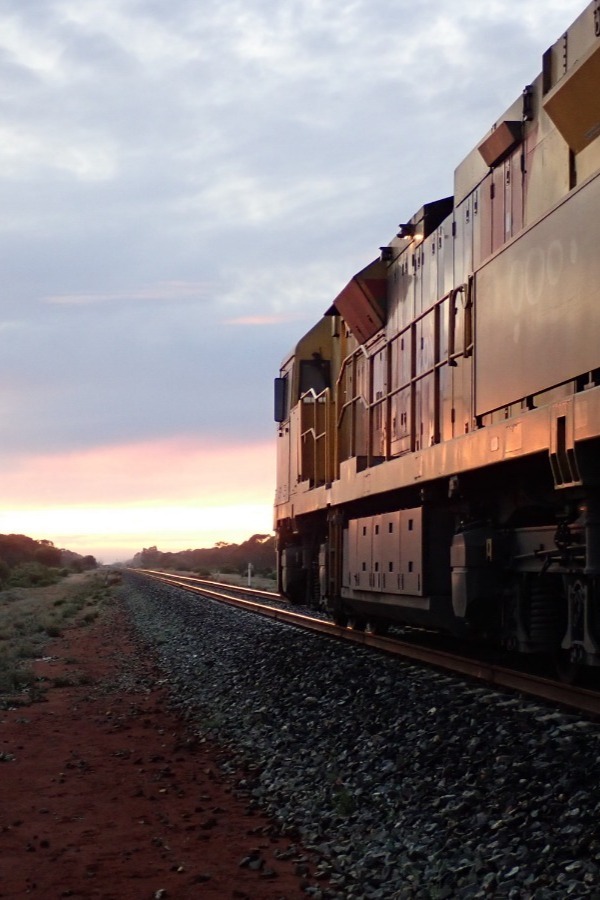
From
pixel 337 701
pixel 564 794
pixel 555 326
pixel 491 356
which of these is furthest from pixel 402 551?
pixel 564 794

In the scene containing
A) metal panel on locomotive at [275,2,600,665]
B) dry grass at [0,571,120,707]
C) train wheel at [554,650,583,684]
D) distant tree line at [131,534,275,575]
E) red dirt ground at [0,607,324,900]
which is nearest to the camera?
red dirt ground at [0,607,324,900]

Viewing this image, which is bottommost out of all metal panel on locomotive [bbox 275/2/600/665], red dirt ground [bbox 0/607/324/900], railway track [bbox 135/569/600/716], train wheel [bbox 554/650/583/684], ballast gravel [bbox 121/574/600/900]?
red dirt ground [bbox 0/607/324/900]

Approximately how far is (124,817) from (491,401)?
12.7 feet

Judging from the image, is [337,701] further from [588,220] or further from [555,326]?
[588,220]

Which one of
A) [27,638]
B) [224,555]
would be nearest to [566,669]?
[27,638]

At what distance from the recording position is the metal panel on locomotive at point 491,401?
6482 mm

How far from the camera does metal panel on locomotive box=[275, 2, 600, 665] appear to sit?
6482 millimetres

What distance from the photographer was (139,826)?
19.2 ft

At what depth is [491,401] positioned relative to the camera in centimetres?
782

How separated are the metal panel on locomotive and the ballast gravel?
0.82 meters

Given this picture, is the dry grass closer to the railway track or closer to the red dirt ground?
the red dirt ground

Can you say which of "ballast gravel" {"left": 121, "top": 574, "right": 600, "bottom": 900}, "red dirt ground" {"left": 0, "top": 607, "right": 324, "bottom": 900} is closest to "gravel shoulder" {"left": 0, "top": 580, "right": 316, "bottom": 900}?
"red dirt ground" {"left": 0, "top": 607, "right": 324, "bottom": 900}

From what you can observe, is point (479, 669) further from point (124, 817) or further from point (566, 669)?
point (124, 817)

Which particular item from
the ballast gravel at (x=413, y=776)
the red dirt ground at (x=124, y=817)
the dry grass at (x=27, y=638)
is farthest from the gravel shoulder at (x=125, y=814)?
the dry grass at (x=27, y=638)
